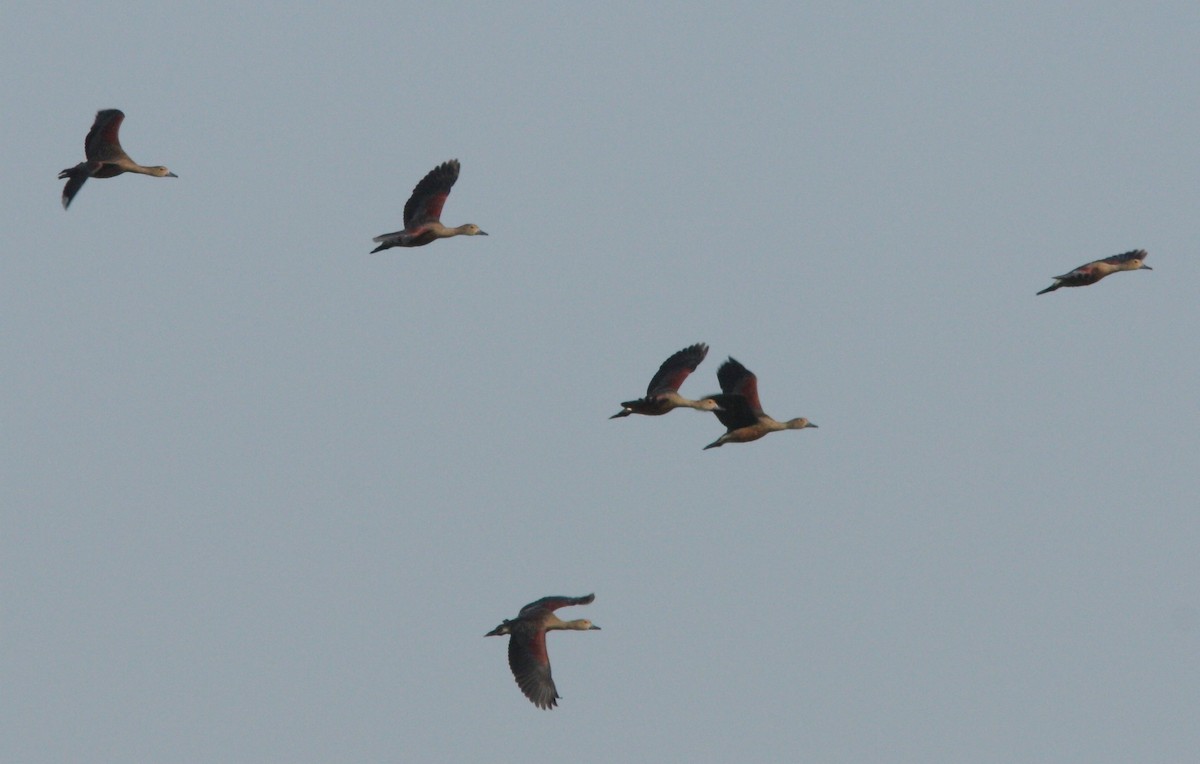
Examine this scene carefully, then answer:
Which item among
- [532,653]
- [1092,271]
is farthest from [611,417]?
[1092,271]

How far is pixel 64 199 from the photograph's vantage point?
35875 millimetres

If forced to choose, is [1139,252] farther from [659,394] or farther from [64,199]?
[64,199]

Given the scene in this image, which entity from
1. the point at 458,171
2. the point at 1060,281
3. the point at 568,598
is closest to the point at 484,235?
the point at 458,171

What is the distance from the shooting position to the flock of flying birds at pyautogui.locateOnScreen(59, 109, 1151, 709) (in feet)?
109

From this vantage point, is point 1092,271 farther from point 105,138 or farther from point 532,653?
point 105,138

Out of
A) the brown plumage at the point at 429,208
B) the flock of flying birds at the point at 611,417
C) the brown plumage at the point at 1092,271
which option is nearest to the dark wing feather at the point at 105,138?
the flock of flying birds at the point at 611,417

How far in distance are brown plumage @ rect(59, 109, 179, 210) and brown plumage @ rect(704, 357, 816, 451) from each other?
1060cm

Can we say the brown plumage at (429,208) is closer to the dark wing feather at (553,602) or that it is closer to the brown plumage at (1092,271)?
the dark wing feather at (553,602)

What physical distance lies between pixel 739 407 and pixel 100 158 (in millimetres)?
11384

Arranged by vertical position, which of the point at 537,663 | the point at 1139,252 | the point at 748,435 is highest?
the point at 1139,252

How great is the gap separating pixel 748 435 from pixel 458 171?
678cm

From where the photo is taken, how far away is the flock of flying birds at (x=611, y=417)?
3309cm

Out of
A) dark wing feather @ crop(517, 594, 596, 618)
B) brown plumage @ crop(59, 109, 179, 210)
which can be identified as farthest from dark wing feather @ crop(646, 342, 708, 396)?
brown plumage @ crop(59, 109, 179, 210)

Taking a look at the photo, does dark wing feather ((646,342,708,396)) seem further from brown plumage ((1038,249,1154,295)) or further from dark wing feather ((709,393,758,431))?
brown plumage ((1038,249,1154,295))
